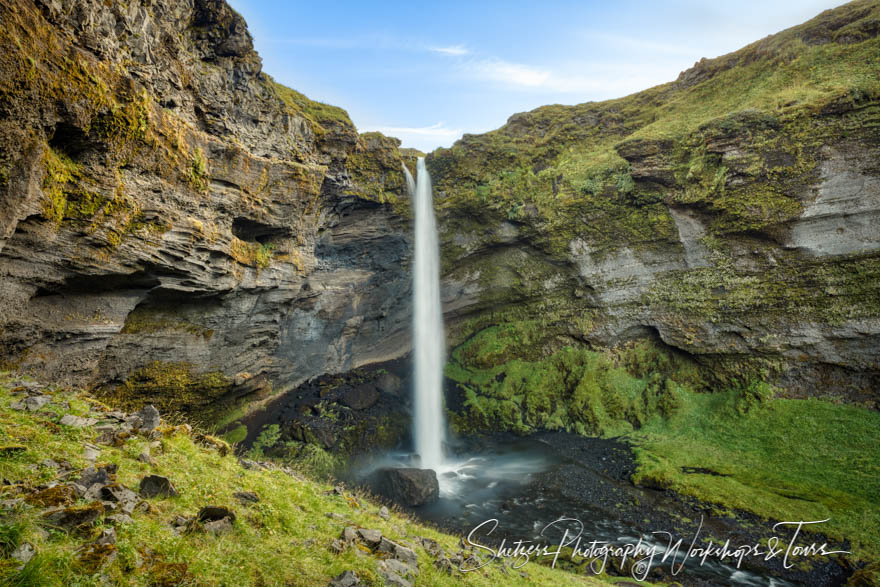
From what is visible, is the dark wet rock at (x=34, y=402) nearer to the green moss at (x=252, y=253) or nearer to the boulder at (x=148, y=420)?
the boulder at (x=148, y=420)

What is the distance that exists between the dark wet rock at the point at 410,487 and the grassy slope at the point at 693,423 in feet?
27.2

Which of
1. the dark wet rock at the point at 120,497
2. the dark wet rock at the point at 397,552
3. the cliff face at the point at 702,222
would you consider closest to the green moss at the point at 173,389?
the dark wet rock at the point at 120,497

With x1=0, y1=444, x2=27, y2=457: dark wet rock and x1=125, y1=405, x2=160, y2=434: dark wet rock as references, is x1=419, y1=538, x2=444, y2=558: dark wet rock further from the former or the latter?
x1=0, y1=444, x2=27, y2=457: dark wet rock

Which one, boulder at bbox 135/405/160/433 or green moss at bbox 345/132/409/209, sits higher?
green moss at bbox 345/132/409/209

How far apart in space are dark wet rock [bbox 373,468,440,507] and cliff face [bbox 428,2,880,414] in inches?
411

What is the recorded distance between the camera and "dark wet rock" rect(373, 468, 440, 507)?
16906 millimetres

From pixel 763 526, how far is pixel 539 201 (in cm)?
2049

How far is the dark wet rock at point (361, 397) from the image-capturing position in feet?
80.1

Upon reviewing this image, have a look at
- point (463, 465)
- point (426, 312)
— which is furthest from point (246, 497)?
point (426, 312)

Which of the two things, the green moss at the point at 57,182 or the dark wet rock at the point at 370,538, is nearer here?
the dark wet rock at the point at 370,538

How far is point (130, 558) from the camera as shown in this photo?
11.4ft

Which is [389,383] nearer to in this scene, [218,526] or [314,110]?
[314,110]

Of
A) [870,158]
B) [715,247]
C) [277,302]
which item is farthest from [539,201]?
[277,302]

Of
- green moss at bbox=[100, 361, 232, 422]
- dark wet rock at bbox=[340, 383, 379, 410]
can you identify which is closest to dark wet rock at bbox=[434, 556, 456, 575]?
green moss at bbox=[100, 361, 232, 422]
